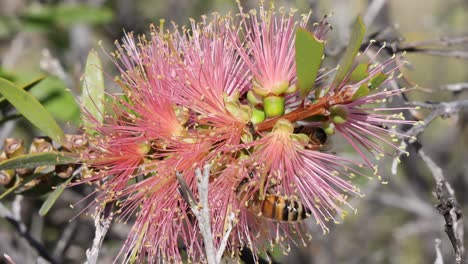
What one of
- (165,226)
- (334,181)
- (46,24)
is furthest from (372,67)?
(46,24)

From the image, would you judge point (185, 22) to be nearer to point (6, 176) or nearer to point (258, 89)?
point (6, 176)

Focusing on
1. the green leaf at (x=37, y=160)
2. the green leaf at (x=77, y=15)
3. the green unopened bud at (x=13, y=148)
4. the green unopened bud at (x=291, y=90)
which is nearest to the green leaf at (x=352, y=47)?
the green unopened bud at (x=291, y=90)

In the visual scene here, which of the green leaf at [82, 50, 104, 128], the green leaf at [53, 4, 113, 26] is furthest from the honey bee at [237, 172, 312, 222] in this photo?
the green leaf at [53, 4, 113, 26]


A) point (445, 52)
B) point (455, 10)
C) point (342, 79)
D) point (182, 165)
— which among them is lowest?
point (182, 165)

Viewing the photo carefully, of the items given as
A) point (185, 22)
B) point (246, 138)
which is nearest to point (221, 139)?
point (246, 138)

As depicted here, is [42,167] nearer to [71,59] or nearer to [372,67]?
[372,67]
